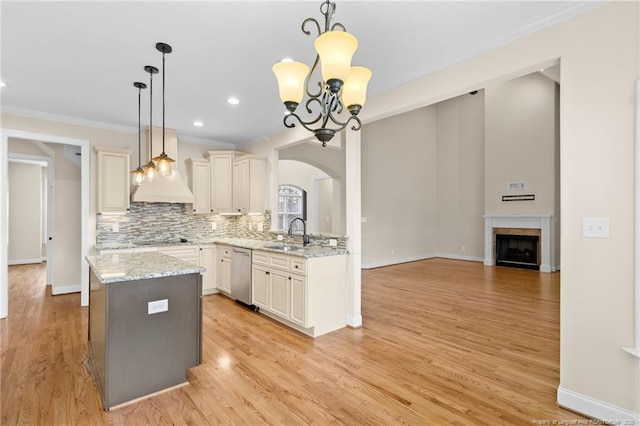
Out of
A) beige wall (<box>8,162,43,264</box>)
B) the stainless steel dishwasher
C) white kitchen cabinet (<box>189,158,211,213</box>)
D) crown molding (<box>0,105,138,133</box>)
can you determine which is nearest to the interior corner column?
the stainless steel dishwasher

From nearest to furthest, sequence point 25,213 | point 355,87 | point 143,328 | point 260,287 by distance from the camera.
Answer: point 355,87, point 143,328, point 260,287, point 25,213

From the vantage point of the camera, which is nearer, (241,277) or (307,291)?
(307,291)

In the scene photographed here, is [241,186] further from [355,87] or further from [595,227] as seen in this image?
[595,227]

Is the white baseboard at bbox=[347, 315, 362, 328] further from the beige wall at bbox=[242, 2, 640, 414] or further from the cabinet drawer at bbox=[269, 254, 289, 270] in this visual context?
the beige wall at bbox=[242, 2, 640, 414]

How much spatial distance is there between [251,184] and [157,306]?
2914 mm

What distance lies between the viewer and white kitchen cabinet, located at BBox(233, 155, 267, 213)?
16.5ft

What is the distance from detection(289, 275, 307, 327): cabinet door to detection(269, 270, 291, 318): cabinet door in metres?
0.09

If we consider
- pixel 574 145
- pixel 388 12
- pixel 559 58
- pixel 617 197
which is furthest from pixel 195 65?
pixel 617 197

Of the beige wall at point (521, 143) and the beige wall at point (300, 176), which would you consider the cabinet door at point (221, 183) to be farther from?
the beige wall at point (521, 143)

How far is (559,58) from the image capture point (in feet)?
7.00

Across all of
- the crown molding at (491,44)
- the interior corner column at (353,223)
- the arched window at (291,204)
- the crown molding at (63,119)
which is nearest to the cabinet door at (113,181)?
the crown molding at (63,119)

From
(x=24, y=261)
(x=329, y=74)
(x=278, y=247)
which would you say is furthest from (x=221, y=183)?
(x=24, y=261)

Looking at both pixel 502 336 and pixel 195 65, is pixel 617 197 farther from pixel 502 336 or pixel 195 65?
pixel 195 65

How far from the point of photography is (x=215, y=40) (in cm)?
246
